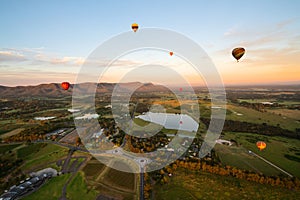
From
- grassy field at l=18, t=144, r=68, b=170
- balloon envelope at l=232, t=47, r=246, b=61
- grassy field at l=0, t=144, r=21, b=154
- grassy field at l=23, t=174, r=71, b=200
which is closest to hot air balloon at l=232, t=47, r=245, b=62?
balloon envelope at l=232, t=47, r=246, b=61

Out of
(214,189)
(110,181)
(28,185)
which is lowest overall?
(214,189)

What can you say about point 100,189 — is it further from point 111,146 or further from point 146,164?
point 111,146

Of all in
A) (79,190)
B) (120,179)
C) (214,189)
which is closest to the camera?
(79,190)

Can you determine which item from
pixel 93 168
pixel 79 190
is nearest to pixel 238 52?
pixel 93 168

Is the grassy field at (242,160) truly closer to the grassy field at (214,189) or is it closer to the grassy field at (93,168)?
the grassy field at (214,189)

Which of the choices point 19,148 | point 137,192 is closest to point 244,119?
point 137,192

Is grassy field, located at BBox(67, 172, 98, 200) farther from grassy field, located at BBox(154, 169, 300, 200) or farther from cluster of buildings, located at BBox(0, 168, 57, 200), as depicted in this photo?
grassy field, located at BBox(154, 169, 300, 200)

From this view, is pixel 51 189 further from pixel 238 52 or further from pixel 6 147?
pixel 238 52
